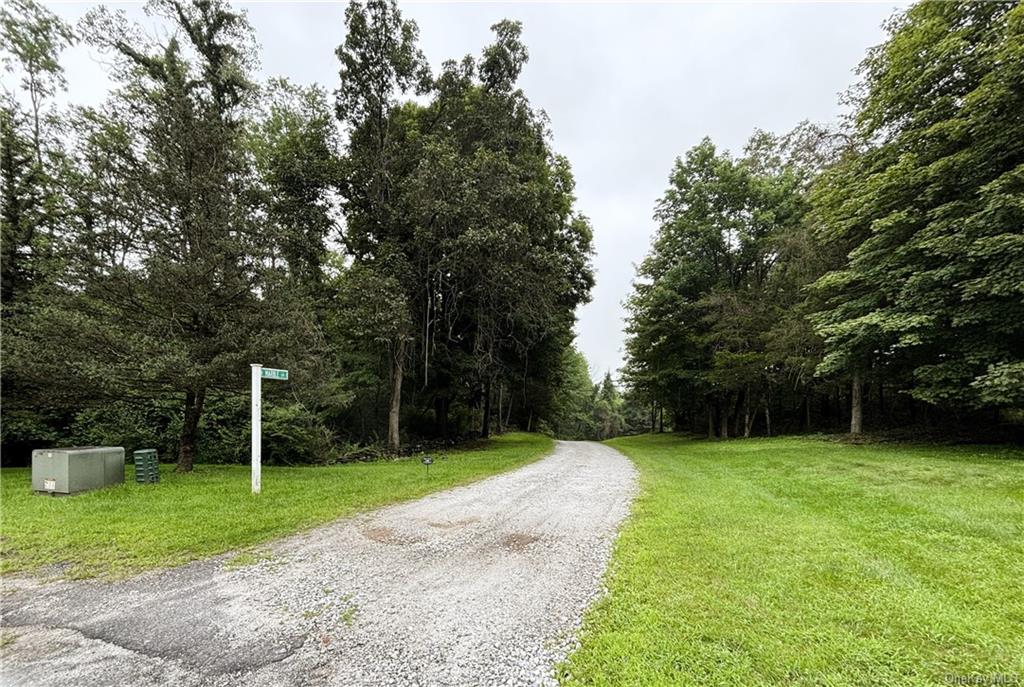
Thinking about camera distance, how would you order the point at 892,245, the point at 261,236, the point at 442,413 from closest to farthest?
1. the point at 261,236
2. the point at 892,245
3. the point at 442,413

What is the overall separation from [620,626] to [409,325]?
36.6 ft

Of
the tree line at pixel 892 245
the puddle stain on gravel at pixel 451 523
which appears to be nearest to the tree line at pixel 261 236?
the puddle stain on gravel at pixel 451 523

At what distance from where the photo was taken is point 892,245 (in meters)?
11.0

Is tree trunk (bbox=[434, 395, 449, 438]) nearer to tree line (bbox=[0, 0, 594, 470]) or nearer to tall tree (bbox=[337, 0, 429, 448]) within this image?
tree line (bbox=[0, 0, 594, 470])

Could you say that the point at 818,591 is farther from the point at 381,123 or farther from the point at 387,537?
the point at 381,123

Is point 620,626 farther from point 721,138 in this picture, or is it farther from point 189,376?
point 721,138

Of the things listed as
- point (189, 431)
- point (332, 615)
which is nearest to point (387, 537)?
point (332, 615)

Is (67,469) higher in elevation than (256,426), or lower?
lower

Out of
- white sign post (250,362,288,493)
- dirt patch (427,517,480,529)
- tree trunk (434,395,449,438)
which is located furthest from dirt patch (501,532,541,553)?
A: tree trunk (434,395,449,438)

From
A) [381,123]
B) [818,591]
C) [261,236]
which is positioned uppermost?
[381,123]

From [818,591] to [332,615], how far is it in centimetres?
359

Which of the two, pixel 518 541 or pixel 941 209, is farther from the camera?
pixel 941 209

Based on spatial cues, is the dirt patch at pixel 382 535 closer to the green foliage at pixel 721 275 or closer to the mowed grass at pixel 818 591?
the mowed grass at pixel 818 591

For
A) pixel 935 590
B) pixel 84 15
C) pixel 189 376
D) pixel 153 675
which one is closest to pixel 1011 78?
pixel 935 590
